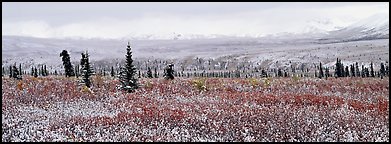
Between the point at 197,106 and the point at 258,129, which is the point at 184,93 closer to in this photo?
the point at 197,106

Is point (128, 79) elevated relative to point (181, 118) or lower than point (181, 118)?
elevated

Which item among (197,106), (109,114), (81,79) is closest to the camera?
(109,114)

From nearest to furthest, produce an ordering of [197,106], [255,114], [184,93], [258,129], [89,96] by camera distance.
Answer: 1. [258,129]
2. [255,114]
3. [197,106]
4. [89,96]
5. [184,93]

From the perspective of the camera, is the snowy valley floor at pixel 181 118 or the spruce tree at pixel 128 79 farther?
the spruce tree at pixel 128 79

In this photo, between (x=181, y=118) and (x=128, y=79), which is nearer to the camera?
(x=181, y=118)

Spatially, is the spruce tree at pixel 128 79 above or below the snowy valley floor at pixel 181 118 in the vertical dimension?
above

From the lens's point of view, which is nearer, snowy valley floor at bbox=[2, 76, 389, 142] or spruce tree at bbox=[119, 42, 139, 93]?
snowy valley floor at bbox=[2, 76, 389, 142]

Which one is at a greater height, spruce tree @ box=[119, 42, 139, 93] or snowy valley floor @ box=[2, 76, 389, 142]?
spruce tree @ box=[119, 42, 139, 93]

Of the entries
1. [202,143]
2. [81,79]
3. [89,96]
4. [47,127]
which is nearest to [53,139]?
[47,127]

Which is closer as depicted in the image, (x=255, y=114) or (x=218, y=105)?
(x=255, y=114)
